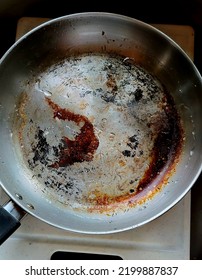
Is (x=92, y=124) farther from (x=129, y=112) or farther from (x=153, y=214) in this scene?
(x=153, y=214)

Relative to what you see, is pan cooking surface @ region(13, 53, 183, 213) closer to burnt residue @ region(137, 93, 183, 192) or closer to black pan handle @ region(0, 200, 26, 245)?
burnt residue @ region(137, 93, 183, 192)

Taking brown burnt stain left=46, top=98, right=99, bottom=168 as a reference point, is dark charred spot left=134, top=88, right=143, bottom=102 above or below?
above

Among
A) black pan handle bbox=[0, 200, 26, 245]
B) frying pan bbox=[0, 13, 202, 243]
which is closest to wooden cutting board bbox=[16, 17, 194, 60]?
frying pan bbox=[0, 13, 202, 243]

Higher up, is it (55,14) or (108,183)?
(55,14)

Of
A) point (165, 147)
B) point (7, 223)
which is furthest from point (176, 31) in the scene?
point (7, 223)

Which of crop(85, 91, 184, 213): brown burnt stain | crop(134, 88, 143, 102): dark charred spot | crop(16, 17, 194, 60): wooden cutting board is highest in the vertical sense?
crop(16, 17, 194, 60): wooden cutting board

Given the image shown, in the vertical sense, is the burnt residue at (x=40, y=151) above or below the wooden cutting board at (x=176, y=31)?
below

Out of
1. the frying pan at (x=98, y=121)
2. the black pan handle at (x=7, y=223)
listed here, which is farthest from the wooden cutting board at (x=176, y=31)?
the black pan handle at (x=7, y=223)

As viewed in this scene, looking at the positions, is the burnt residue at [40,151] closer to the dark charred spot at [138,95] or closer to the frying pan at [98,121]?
the frying pan at [98,121]

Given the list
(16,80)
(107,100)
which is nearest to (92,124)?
(107,100)
